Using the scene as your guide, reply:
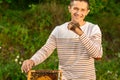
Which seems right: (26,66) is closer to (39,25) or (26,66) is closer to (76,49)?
(76,49)

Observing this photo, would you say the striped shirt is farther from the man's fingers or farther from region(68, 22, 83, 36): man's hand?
region(68, 22, 83, 36): man's hand

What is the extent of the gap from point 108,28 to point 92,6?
1.85 feet

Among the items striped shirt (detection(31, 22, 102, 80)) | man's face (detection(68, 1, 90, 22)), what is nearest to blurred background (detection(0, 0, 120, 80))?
A: striped shirt (detection(31, 22, 102, 80))

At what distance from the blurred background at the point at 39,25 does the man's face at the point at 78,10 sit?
3.19 metres

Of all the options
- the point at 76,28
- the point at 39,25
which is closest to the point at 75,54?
the point at 76,28

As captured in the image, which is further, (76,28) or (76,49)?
(76,49)

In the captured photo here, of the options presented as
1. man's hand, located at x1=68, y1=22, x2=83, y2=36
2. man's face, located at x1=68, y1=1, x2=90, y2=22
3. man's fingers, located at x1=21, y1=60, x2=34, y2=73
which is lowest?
man's fingers, located at x1=21, y1=60, x2=34, y2=73

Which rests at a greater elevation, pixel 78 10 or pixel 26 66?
pixel 78 10

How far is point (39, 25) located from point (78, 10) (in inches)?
178

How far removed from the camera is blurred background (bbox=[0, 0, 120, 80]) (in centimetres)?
841

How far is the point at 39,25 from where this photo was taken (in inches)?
359

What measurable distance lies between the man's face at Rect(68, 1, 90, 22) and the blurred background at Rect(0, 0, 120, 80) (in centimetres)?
319

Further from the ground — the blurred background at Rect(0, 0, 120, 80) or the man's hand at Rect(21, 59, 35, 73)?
the blurred background at Rect(0, 0, 120, 80)

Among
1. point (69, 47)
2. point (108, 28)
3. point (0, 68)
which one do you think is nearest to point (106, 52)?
point (108, 28)
